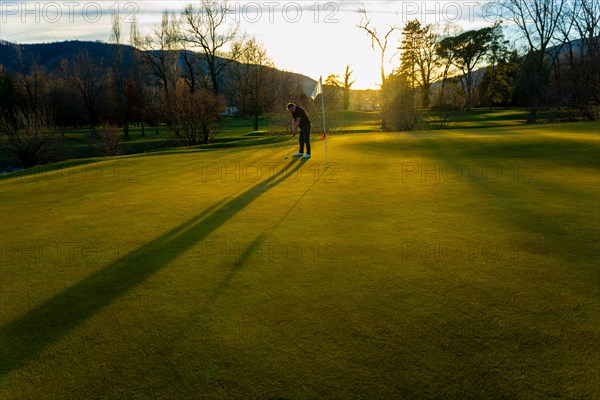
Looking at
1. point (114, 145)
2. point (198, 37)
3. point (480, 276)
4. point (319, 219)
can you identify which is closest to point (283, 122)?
point (114, 145)

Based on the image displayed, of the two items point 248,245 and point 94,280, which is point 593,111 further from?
point 94,280

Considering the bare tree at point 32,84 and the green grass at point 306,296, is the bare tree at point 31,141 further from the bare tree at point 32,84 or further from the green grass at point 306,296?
the bare tree at point 32,84

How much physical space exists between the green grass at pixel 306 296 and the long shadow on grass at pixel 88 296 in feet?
0.07

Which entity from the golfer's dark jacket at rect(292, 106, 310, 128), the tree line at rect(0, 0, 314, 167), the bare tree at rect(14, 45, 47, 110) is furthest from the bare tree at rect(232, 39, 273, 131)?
the golfer's dark jacket at rect(292, 106, 310, 128)

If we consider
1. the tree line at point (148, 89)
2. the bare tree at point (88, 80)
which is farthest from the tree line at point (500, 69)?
the bare tree at point (88, 80)

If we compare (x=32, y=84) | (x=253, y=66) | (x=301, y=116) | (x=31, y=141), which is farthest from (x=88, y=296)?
(x=32, y=84)

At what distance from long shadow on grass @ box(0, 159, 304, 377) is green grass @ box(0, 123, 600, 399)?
2 cm

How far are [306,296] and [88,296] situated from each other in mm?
2463

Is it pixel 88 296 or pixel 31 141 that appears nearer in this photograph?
pixel 88 296

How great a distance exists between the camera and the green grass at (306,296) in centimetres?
288

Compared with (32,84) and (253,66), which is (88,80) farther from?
(253,66)

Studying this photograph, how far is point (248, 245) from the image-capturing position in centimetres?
566

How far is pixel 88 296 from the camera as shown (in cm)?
421

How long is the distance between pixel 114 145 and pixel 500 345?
113 ft
